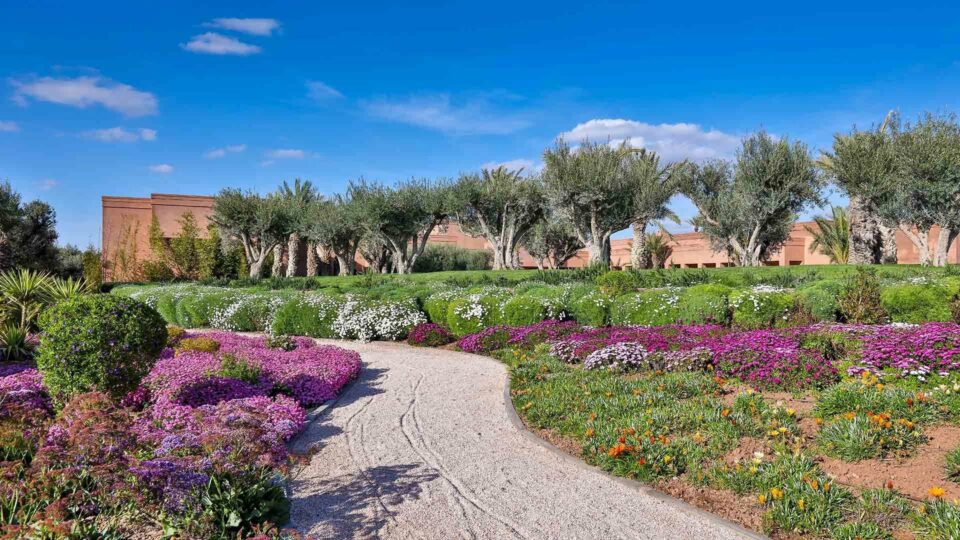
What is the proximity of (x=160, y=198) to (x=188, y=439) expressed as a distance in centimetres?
3336

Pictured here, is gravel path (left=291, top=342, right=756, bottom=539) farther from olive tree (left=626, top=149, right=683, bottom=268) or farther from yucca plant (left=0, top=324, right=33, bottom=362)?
olive tree (left=626, top=149, right=683, bottom=268)

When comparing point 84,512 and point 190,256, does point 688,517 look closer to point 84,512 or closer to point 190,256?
point 84,512

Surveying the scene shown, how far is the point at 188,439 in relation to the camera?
3957 millimetres

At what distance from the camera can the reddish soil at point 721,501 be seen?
369cm

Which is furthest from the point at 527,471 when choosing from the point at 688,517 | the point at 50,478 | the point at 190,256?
the point at 190,256

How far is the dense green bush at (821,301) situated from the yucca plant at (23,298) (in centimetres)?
1379

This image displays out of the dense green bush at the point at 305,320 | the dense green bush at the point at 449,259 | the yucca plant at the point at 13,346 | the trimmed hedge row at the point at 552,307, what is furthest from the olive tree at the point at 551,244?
the yucca plant at the point at 13,346

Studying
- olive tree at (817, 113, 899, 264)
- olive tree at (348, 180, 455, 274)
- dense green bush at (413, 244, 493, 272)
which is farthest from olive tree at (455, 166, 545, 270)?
olive tree at (817, 113, 899, 264)

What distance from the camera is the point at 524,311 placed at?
11.6 m

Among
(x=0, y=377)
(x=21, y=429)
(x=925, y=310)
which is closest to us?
(x=21, y=429)

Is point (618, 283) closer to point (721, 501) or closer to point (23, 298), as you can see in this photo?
point (721, 501)

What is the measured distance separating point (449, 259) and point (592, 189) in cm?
2109

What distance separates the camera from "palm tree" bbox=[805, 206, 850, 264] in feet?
94.8

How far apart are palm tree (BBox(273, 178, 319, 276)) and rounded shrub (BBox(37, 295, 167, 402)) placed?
85.1 feet
